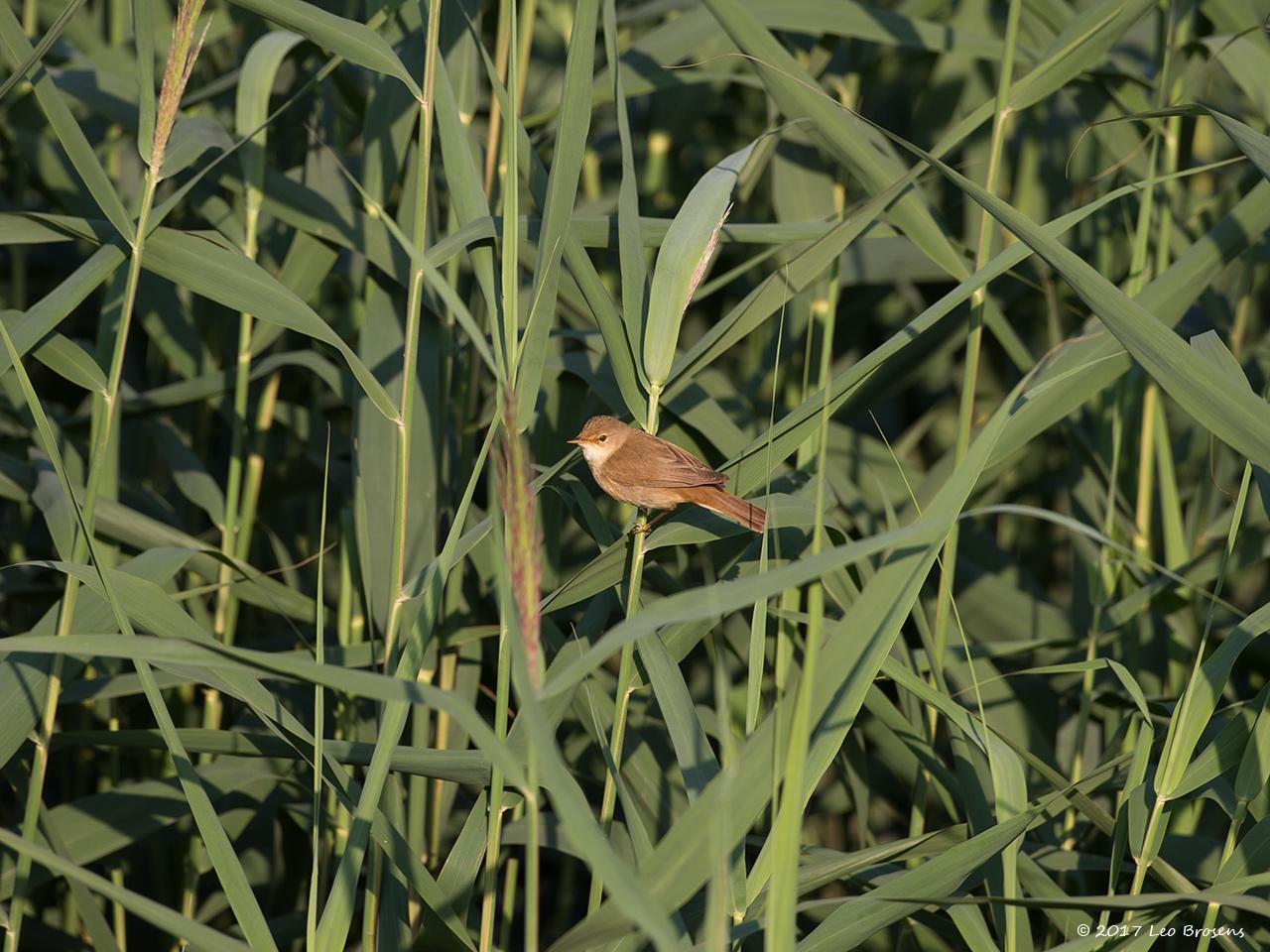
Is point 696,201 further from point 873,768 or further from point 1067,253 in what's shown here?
point 873,768

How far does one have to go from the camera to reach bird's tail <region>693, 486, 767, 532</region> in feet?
6.34

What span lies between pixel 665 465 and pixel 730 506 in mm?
169

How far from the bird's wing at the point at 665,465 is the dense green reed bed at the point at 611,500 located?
77 millimetres

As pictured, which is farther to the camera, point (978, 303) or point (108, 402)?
point (978, 303)

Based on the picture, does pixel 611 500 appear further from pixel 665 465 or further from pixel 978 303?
pixel 978 303

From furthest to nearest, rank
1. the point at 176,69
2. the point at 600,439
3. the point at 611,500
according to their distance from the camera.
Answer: the point at 611,500 → the point at 600,439 → the point at 176,69

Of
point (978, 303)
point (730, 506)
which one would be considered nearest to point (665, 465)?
point (730, 506)

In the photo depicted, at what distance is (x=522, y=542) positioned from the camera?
106 cm

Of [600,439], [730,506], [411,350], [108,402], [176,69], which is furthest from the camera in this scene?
[600,439]

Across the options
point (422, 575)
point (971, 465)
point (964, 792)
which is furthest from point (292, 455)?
point (971, 465)

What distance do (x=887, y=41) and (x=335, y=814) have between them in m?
1.96

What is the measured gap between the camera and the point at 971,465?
54.9 inches

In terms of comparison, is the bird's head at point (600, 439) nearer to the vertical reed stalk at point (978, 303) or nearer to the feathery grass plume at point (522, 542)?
the vertical reed stalk at point (978, 303)

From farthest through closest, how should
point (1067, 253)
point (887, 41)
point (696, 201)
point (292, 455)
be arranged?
point (292, 455)
point (887, 41)
point (696, 201)
point (1067, 253)
